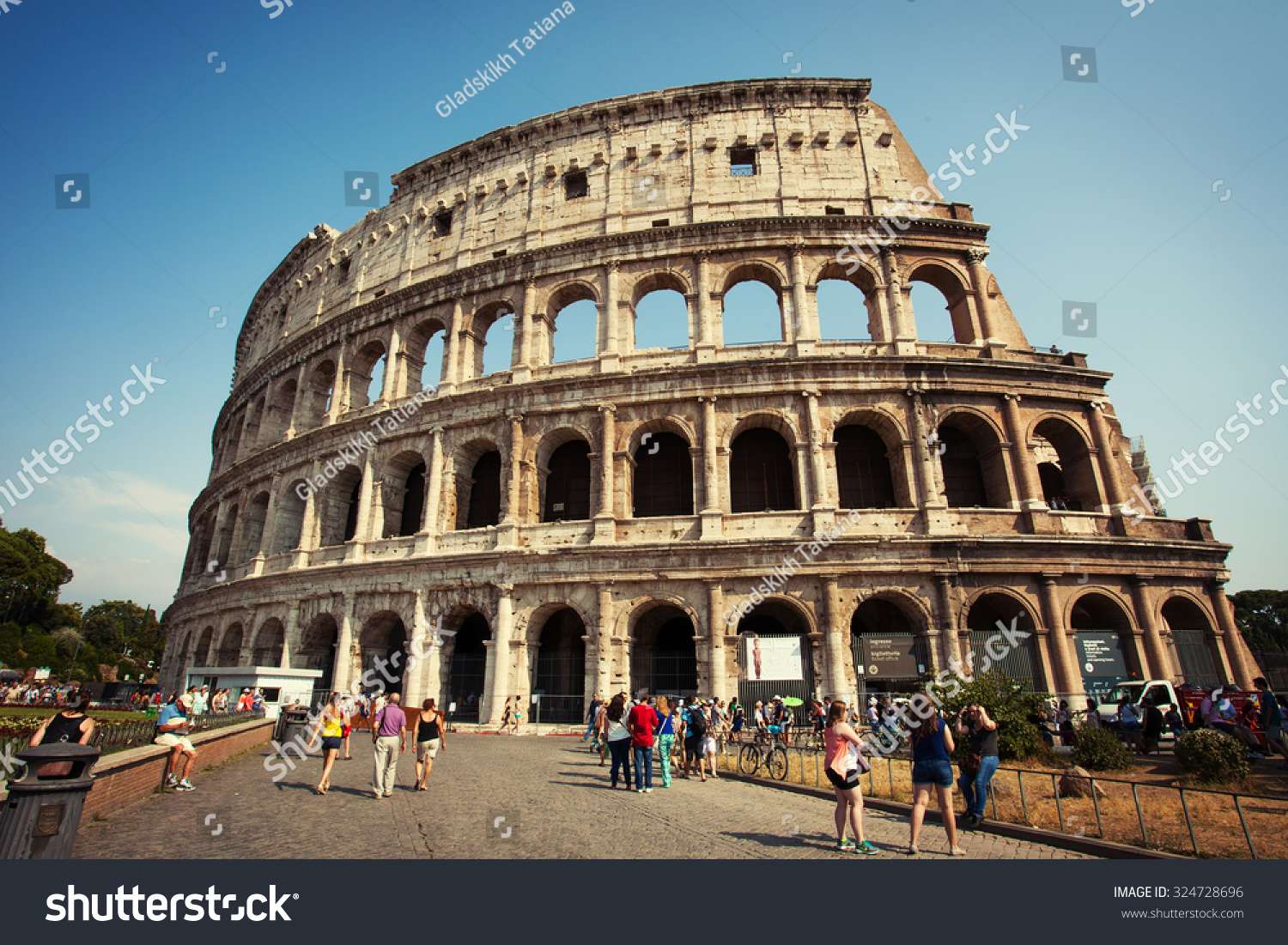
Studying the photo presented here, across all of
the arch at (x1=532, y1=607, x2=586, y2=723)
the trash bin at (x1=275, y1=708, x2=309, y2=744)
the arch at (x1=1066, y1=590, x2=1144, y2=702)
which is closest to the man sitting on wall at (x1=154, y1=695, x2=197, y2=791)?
the trash bin at (x1=275, y1=708, x2=309, y2=744)

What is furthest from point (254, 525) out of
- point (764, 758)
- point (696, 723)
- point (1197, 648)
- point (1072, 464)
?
point (1197, 648)

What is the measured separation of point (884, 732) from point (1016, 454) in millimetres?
10859

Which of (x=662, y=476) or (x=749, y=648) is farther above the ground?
(x=662, y=476)

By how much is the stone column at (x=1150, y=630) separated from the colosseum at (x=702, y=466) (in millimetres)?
72

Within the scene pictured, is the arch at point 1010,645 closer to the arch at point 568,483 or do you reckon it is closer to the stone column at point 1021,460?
the stone column at point 1021,460

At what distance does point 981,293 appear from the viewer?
21.5 m

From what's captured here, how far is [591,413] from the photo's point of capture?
20.7 meters

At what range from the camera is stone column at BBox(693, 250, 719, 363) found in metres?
20.4

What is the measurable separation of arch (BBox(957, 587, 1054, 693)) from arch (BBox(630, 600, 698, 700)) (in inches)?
304

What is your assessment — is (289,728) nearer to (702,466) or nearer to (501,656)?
(501,656)

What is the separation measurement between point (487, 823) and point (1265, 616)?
3111 inches

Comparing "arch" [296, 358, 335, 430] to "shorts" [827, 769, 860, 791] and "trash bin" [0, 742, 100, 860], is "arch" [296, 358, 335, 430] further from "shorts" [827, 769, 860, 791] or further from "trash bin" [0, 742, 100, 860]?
"shorts" [827, 769, 860, 791]
